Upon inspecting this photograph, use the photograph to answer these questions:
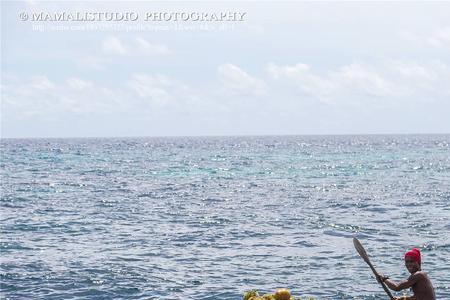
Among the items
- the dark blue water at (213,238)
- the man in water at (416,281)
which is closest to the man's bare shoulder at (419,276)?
the man in water at (416,281)

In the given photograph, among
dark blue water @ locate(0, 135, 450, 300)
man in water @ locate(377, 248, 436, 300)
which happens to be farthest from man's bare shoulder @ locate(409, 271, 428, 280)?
dark blue water @ locate(0, 135, 450, 300)

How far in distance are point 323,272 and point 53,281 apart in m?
12.0

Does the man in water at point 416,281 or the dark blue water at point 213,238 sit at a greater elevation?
the man in water at point 416,281

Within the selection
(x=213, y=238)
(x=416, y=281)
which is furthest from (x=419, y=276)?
(x=213, y=238)

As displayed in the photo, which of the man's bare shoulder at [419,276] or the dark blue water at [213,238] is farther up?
the man's bare shoulder at [419,276]

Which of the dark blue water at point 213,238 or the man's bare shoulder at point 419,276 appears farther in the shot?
the dark blue water at point 213,238

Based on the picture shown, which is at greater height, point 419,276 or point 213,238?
point 419,276

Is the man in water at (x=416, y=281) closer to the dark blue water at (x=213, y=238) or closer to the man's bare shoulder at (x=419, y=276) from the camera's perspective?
the man's bare shoulder at (x=419, y=276)

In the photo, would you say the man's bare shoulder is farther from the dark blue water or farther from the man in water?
the dark blue water

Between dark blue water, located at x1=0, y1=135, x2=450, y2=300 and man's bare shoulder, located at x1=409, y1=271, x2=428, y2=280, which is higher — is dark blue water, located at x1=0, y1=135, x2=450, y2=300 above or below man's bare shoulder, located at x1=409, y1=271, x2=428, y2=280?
below

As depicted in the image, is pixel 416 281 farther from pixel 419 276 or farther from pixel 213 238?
pixel 213 238

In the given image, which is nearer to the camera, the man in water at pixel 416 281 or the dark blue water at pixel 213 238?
the man in water at pixel 416 281

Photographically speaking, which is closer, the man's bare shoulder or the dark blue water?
the man's bare shoulder

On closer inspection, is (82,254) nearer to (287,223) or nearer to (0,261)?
(0,261)
